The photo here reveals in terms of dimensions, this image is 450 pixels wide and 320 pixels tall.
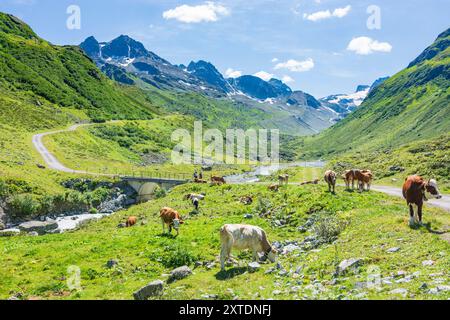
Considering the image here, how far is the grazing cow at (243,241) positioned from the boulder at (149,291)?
13.6ft

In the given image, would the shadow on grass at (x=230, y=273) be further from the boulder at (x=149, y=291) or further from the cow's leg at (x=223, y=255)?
the boulder at (x=149, y=291)

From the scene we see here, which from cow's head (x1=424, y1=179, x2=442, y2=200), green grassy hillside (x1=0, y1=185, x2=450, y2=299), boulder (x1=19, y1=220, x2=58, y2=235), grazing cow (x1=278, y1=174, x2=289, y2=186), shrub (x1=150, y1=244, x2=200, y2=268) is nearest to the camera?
green grassy hillside (x1=0, y1=185, x2=450, y2=299)

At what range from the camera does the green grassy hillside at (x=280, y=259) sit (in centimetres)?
1502

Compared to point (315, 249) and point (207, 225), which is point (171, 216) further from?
point (315, 249)

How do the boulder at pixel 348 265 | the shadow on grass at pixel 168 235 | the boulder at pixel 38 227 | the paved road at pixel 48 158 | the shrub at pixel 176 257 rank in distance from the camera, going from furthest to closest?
the paved road at pixel 48 158, the boulder at pixel 38 227, the shadow on grass at pixel 168 235, the shrub at pixel 176 257, the boulder at pixel 348 265

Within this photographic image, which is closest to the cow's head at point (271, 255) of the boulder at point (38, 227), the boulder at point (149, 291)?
the boulder at point (149, 291)

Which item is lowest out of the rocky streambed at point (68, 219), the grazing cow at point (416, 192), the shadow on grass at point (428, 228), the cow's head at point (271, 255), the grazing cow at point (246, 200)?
the rocky streambed at point (68, 219)

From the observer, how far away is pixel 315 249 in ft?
72.6

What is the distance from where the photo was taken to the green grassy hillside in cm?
1502

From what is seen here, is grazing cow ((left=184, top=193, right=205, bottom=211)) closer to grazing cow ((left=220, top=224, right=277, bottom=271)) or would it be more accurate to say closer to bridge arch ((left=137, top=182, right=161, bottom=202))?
grazing cow ((left=220, top=224, right=277, bottom=271))

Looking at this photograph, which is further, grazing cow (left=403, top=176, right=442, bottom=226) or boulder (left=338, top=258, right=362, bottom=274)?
grazing cow (left=403, top=176, right=442, bottom=226)

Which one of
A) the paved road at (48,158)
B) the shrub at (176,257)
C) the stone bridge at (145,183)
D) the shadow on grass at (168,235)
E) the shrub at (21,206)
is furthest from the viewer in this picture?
the paved road at (48,158)

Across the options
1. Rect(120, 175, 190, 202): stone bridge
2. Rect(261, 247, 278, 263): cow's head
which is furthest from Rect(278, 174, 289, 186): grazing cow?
Rect(261, 247, 278, 263): cow's head

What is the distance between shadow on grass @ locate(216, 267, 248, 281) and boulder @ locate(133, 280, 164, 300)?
3.14 metres
